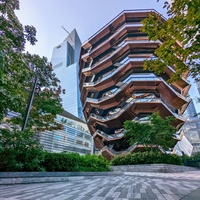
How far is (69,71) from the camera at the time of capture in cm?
8869

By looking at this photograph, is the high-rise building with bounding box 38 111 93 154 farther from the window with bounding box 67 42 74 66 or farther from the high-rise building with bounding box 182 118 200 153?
the window with bounding box 67 42 74 66

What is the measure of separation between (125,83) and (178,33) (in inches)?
964

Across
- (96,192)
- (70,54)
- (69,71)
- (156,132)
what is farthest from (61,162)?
(70,54)

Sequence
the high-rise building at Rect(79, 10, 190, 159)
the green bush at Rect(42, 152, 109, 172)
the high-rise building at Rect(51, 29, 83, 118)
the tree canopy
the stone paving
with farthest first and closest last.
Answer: the high-rise building at Rect(51, 29, 83, 118) < the high-rise building at Rect(79, 10, 190, 159) < the green bush at Rect(42, 152, 109, 172) < the tree canopy < the stone paving

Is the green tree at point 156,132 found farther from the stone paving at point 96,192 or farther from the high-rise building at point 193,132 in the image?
the high-rise building at point 193,132

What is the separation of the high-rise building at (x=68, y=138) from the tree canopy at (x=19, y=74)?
10243mm

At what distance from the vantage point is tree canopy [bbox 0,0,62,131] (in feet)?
14.1

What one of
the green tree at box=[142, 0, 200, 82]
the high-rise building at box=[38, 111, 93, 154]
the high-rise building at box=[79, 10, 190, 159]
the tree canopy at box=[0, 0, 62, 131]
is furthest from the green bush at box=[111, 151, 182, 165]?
the green tree at box=[142, 0, 200, 82]

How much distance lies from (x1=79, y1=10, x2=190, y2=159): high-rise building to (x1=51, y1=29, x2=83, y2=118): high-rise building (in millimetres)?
32629

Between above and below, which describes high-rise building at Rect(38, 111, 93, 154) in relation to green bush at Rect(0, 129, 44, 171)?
above

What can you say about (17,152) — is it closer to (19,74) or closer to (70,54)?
(19,74)

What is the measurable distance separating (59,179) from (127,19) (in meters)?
34.2

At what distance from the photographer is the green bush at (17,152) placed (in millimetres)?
5191

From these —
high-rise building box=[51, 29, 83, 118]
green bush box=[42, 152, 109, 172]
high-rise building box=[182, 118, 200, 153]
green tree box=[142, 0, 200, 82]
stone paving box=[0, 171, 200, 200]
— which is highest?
high-rise building box=[51, 29, 83, 118]
